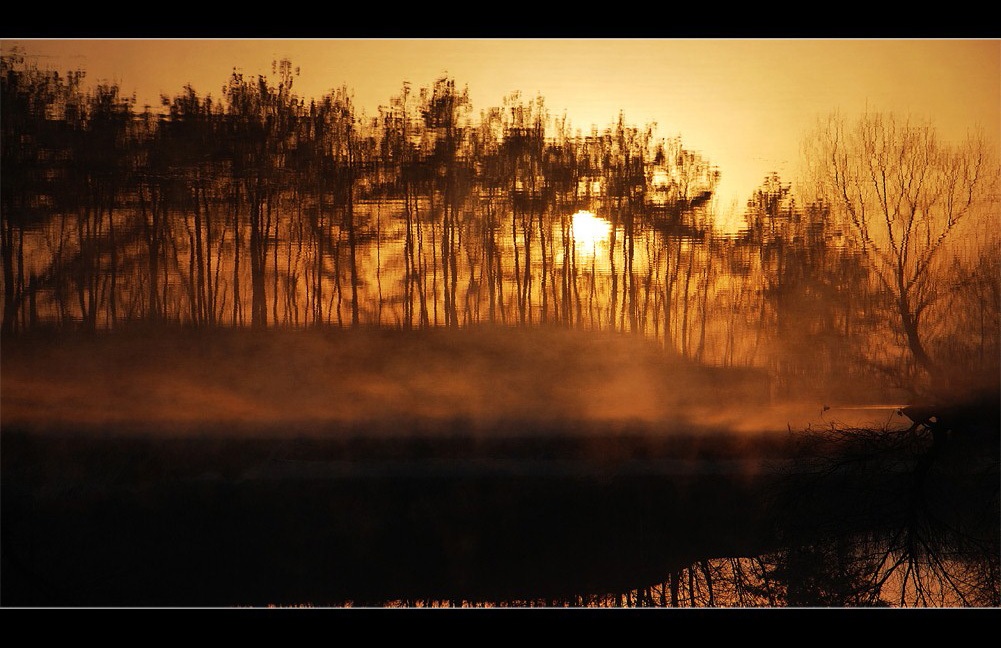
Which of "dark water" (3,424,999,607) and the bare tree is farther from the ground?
the bare tree

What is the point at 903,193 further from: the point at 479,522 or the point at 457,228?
the point at 479,522

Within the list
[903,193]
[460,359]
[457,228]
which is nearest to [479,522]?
[460,359]

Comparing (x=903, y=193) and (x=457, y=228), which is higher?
(x=903, y=193)

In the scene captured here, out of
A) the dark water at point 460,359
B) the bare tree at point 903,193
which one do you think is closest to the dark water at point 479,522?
the dark water at point 460,359

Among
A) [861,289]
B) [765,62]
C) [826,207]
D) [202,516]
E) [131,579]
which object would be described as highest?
[765,62]

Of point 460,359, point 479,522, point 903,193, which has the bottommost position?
point 479,522

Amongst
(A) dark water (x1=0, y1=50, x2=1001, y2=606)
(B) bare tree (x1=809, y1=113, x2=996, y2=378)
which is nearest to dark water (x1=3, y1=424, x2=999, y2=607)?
(A) dark water (x1=0, y1=50, x2=1001, y2=606)

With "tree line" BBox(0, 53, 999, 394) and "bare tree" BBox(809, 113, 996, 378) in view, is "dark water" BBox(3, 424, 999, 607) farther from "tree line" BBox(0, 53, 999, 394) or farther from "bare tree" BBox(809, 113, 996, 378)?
"bare tree" BBox(809, 113, 996, 378)

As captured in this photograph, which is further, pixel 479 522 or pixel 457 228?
pixel 457 228

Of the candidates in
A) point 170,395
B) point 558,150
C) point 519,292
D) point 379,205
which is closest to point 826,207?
point 558,150

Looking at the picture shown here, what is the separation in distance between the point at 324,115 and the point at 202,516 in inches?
71.1

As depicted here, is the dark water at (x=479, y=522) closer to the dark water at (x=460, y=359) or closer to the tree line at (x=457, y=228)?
the dark water at (x=460, y=359)

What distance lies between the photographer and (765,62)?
10.6ft

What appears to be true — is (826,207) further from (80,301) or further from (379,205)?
(80,301)
